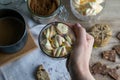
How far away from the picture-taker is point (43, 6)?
855 mm

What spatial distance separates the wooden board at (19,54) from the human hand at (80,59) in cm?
16

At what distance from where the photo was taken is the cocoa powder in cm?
85

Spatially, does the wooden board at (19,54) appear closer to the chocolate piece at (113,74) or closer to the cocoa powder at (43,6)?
the cocoa powder at (43,6)

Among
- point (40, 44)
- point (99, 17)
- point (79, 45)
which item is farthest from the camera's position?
point (99, 17)

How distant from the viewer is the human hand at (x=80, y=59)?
0.68 metres

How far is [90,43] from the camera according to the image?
0.73m

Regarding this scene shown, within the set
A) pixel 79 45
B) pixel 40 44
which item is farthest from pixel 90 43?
pixel 40 44

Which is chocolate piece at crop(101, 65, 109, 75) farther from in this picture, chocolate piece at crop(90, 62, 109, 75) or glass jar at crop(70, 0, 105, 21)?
glass jar at crop(70, 0, 105, 21)

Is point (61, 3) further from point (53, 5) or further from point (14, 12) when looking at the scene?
point (14, 12)

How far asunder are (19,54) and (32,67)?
0.06 m

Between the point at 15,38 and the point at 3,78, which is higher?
the point at 15,38

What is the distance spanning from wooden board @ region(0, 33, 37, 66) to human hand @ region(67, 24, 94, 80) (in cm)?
16

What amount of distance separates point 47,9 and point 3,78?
0.78 ft

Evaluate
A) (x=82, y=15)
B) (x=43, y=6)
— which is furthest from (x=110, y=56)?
(x=43, y=6)
